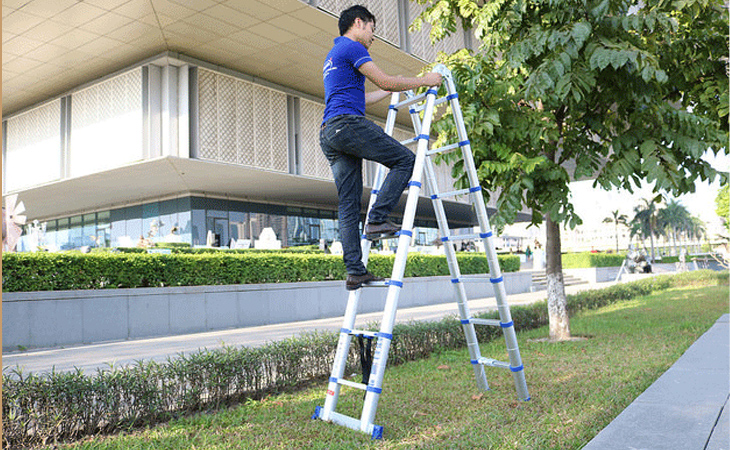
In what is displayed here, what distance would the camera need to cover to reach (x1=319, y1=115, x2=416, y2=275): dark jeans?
375 centimetres

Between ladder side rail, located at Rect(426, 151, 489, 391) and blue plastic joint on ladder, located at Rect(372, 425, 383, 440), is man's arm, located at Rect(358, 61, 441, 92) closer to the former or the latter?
ladder side rail, located at Rect(426, 151, 489, 391)

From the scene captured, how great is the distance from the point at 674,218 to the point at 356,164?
363 feet

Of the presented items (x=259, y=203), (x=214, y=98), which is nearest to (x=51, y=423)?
(x=214, y=98)

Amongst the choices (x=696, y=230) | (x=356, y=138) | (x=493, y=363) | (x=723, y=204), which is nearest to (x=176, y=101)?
(x=356, y=138)

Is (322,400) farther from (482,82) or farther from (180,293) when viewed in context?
(180,293)

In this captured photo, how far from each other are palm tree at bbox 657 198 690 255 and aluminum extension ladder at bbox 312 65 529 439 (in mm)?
101661

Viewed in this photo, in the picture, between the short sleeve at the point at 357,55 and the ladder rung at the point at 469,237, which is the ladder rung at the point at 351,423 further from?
the short sleeve at the point at 357,55

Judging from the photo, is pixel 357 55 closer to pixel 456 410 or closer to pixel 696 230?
pixel 456 410

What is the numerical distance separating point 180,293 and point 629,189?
8564mm

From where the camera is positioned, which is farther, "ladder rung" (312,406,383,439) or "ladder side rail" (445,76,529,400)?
"ladder side rail" (445,76,529,400)

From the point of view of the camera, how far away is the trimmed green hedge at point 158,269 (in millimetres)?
9508

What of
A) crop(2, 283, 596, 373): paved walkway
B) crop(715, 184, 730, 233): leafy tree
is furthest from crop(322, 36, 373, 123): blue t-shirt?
crop(715, 184, 730, 233): leafy tree

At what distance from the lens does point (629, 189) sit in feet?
21.7

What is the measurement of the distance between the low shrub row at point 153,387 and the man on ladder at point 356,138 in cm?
176
